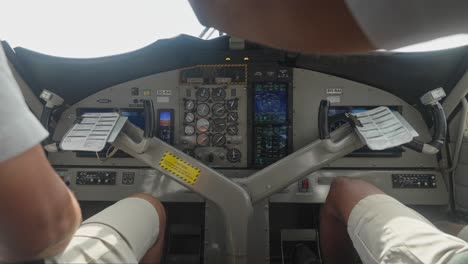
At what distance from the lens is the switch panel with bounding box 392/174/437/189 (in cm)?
260

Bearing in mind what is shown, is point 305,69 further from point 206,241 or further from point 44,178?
point 44,178

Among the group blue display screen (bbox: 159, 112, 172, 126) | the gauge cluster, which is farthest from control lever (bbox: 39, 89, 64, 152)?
the gauge cluster

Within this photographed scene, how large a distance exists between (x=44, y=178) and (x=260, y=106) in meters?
1.89

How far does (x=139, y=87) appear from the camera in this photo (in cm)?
266

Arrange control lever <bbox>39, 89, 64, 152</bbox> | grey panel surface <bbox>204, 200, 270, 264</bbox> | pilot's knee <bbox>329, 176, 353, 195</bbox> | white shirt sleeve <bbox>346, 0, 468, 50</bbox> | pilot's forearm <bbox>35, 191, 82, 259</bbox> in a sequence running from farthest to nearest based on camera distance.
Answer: grey panel surface <bbox>204, 200, 270, 264</bbox>
control lever <bbox>39, 89, 64, 152</bbox>
pilot's knee <bbox>329, 176, 353, 195</bbox>
pilot's forearm <bbox>35, 191, 82, 259</bbox>
white shirt sleeve <bbox>346, 0, 468, 50</bbox>

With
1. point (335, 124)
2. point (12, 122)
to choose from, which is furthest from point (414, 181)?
point (12, 122)

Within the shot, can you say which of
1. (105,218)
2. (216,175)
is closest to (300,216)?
(216,175)

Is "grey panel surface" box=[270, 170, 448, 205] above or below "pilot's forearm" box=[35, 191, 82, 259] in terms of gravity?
below

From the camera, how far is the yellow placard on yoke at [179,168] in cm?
220

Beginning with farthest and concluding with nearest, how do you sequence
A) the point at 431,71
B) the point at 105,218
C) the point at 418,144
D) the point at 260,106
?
the point at 260,106 < the point at 431,71 < the point at 418,144 < the point at 105,218

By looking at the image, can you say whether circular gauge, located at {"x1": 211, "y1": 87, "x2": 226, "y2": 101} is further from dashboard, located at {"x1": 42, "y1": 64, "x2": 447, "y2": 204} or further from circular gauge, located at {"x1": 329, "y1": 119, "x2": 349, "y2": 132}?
circular gauge, located at {"x1": 329, "y1": 119, "x2": 349, "y2": 132}

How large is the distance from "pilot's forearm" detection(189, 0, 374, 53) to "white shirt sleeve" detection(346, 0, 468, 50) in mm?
15

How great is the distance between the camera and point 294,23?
582 mm

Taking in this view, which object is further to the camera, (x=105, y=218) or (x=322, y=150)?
(x=322, y=150)
